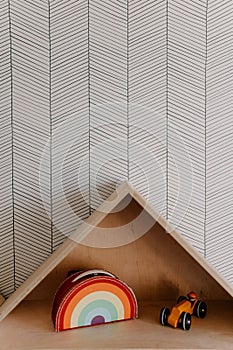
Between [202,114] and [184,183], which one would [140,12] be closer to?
[202,114]

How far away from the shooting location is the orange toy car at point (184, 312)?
47.0 inches

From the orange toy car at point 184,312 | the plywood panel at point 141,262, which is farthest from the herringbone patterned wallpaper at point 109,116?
the orange toy car at point 184,312

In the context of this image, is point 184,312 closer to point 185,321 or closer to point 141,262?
point 185,321

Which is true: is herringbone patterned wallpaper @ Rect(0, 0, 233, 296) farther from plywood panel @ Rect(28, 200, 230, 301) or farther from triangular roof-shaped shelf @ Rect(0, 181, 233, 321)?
triangular roof-shaped shelf @ Rect(0, 181, 233, 321)

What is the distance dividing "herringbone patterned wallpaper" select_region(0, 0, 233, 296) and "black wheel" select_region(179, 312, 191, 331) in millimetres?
219

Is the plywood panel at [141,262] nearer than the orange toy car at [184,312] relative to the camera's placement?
No

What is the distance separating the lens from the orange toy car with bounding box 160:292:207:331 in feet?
3.92

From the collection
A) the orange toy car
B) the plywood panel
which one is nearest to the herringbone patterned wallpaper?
the plywood panel

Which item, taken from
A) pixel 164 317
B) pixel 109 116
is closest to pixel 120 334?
pixel 164 317

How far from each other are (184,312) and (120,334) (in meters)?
0.14

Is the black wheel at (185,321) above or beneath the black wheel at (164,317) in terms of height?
above

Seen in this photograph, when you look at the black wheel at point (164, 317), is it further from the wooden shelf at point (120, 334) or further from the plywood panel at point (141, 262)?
the plywood panel at point (141, 262)

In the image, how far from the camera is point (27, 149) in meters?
1.33

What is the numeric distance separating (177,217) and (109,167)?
0.63ft
